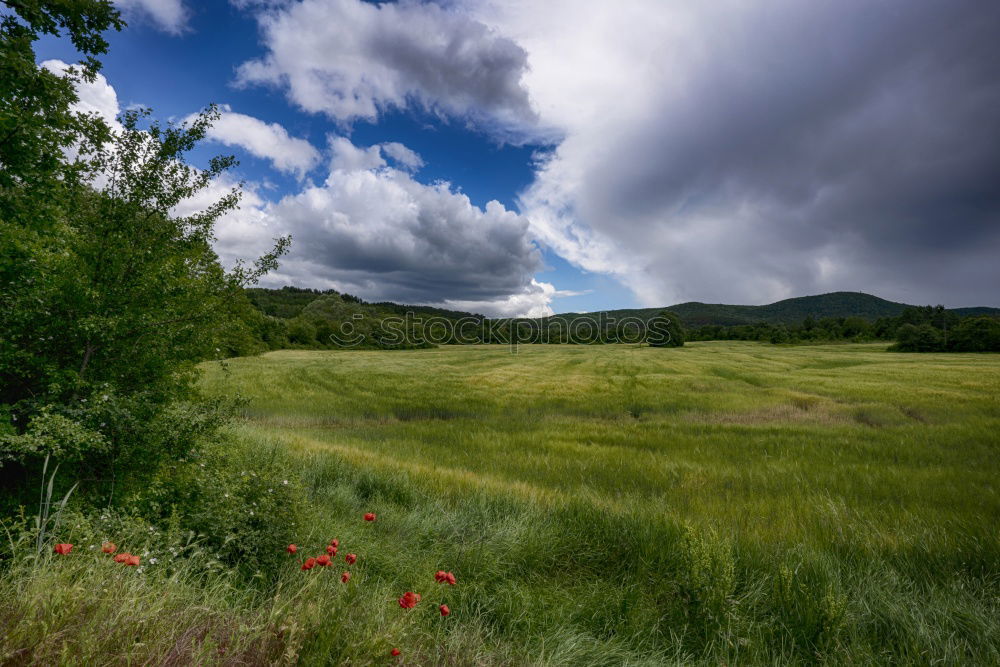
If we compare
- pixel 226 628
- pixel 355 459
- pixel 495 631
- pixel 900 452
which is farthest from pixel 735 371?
pixel 226 628

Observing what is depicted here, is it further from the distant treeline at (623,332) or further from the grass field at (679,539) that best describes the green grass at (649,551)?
the distant treeline at (623,332)

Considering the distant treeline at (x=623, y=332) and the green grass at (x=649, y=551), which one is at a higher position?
the distant treeline at (x=623, y=332)

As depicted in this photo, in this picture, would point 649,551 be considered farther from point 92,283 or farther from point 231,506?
point 92,283

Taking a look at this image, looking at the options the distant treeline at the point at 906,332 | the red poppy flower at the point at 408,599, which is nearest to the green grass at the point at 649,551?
the red poppy flower at the point at 408,599

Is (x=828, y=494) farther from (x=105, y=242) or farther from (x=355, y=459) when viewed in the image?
(x=105, y=242)

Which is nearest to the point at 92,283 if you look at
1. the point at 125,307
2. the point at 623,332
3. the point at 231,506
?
the point at 125,307

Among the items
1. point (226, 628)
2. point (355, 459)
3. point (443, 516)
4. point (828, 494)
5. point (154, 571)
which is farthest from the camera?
point (355, 459)

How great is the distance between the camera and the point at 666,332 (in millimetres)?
92625

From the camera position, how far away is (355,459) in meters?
9.40

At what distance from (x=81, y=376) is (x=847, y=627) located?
9096 millimetres

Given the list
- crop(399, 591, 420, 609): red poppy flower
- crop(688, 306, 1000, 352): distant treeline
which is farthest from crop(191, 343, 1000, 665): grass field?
crop(688, 306, 1000, 352): distant treeline

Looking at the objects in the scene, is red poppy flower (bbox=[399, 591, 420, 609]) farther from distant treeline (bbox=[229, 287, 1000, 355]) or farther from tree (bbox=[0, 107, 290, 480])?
distant treeline (bbox=[229, 287, 1000, 355])

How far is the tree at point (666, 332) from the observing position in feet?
301

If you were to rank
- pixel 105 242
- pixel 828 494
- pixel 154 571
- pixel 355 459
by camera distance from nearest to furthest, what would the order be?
pixel 154 571
pixel 105 242
pixel 828 494
pixel 355 459
